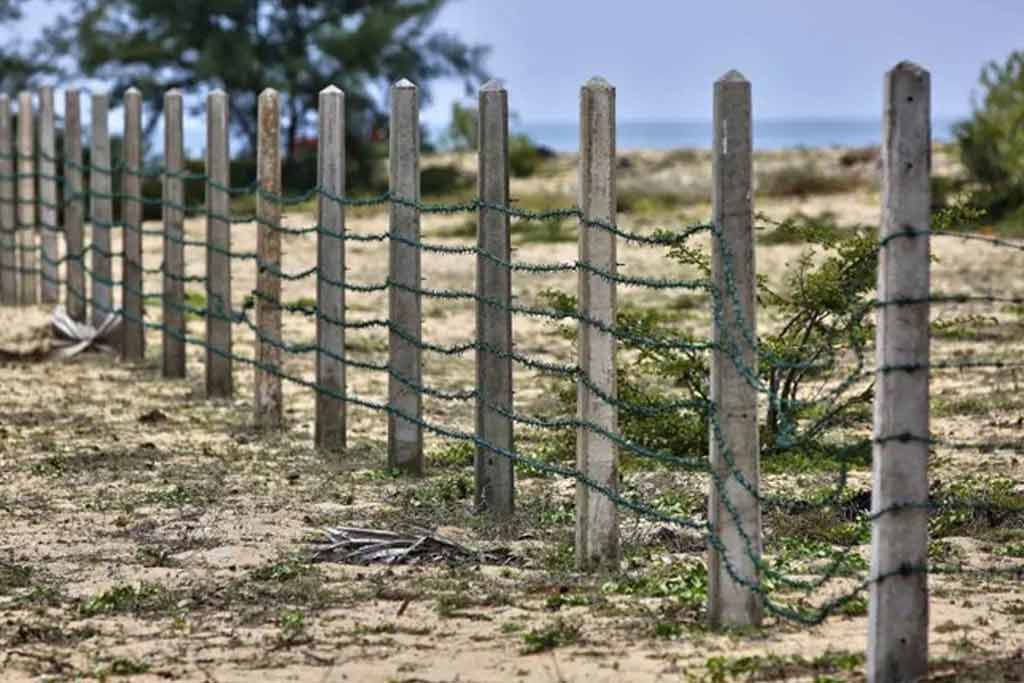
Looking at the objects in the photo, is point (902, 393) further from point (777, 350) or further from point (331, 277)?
point (331, 277)

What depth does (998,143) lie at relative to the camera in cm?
2023

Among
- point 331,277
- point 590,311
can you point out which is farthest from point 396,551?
point 331,277

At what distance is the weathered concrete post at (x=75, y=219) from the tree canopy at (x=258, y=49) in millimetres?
9814

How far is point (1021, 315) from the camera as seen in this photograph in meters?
13.9

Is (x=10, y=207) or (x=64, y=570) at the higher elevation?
(x=10, y=207)

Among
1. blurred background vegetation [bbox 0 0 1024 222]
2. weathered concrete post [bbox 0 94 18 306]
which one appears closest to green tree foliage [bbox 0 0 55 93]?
blurred background vegetation [bbox 0 0 1024 222]

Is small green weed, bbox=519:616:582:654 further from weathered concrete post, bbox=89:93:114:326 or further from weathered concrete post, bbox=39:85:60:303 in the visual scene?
weathered concrete post, bbox=39:85:60:303

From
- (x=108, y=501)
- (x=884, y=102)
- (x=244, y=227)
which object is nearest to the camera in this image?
(x=884, y=102)

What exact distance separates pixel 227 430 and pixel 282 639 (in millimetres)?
4361

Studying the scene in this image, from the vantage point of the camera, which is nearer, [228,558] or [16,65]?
[228,558]

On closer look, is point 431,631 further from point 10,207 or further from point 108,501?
point 10,207

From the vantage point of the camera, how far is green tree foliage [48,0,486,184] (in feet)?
78.4

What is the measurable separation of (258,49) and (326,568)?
17.7 m

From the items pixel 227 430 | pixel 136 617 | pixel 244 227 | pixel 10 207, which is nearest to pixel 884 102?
pixel 136 617
